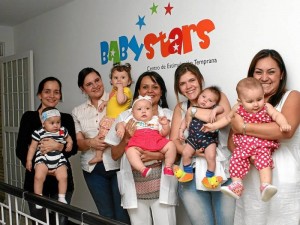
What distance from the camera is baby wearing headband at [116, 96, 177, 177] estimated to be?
2.13 meters

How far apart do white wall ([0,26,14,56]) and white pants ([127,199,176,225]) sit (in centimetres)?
371

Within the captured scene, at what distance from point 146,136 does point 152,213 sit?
491 mm

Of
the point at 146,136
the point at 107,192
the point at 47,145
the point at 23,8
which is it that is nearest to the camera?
the point at 146,136

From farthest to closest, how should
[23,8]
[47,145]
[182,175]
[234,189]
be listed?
[23,8]
[47,145]
[182,175]
[234,189]

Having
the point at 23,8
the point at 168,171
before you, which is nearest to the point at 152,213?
the point at 168,171

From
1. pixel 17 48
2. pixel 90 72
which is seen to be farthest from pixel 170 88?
pixel 17 48

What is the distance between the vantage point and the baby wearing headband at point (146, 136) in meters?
2.13

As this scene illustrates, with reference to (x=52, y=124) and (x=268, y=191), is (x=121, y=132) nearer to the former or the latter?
(x=52, y=124)

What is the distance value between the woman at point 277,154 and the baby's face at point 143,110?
59 cm

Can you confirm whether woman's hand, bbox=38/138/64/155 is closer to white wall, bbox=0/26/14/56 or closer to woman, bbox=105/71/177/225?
woman, bbox=105/71/177/225

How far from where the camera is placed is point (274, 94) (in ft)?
6.19

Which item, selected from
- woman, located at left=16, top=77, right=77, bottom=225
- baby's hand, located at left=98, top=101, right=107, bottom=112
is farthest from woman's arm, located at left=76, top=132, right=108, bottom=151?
baby's hand, located at left=98, top=101, right=107, bottom=112

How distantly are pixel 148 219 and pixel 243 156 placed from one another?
81 cm

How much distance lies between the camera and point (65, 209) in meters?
1.55
